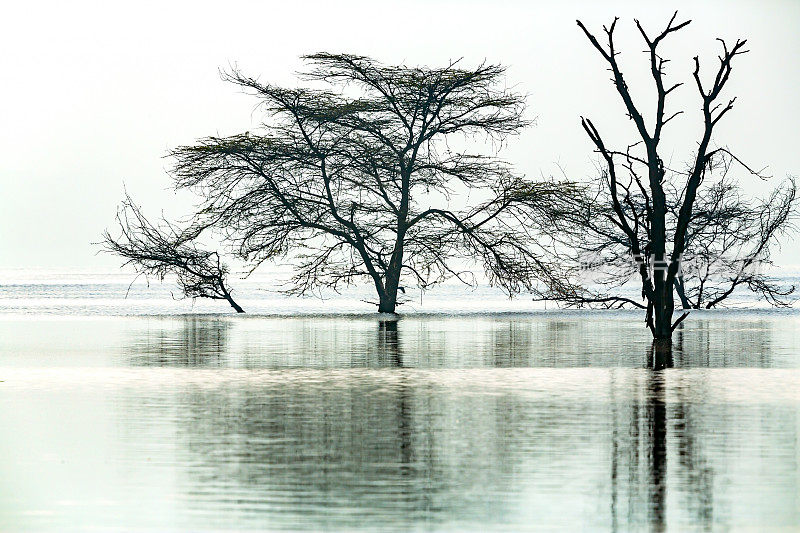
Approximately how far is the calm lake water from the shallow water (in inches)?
1.0

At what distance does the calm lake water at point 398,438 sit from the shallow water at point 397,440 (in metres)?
0.03

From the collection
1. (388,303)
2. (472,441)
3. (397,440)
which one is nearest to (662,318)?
(388,303)

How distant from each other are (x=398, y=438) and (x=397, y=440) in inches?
4.3

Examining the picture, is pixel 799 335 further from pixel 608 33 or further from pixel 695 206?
pixel 695 206

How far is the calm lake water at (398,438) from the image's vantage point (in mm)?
7074

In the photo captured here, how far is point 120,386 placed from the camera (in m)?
13.9

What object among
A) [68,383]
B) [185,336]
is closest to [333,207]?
[185,336]

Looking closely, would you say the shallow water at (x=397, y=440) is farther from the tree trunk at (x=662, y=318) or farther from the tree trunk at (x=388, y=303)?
the tree trunk at (x=388, y=303)

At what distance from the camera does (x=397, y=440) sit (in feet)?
31.6

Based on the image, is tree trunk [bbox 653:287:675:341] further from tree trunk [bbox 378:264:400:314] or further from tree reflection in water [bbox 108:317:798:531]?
tree trunk [bbox 378:264:400:314]

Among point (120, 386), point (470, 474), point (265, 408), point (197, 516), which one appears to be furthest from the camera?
point (120, 386)

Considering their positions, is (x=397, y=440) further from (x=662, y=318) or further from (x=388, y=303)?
(x=388, y=303)

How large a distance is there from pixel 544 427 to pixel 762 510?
338cm

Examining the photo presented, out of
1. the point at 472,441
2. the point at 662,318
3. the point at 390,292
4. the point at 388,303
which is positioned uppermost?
the point at 390,292
